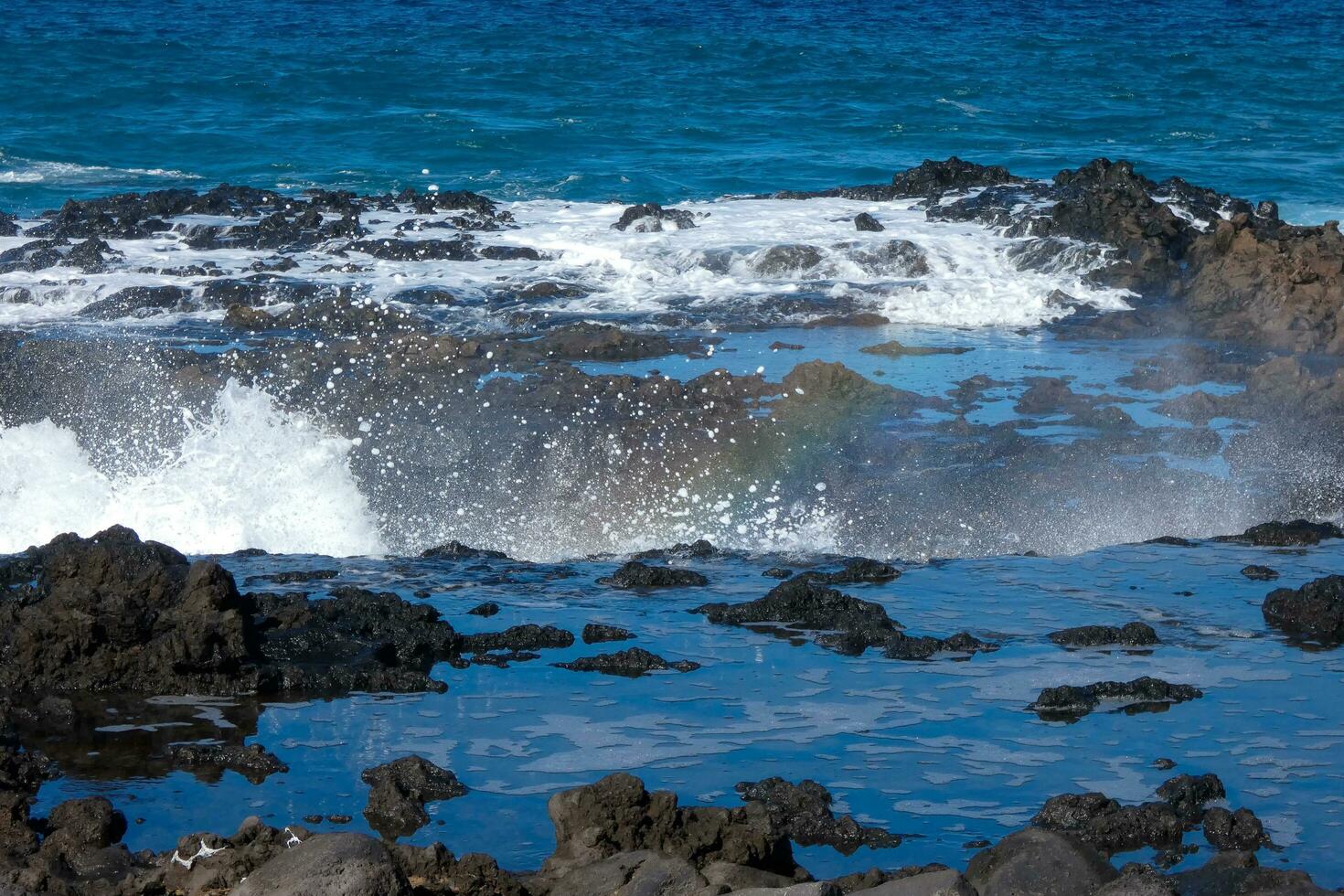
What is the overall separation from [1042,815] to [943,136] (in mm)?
21842

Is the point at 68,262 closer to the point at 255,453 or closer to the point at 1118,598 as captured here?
the point at 255,453

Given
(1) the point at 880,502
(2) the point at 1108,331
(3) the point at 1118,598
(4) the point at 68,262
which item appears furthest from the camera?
(4) the point at 68,262

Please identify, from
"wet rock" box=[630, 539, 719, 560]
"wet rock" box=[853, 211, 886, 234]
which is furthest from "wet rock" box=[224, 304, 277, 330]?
"wet rock" box=[853, 211, 886, 234]

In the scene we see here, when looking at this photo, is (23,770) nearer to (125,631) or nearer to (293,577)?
(125,631)

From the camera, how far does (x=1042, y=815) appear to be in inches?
215

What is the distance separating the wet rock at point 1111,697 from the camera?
653 centimetres

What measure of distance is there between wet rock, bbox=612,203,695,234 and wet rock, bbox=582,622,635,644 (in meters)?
10.4

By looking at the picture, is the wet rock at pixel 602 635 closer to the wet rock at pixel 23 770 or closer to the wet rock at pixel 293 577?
the wet rock at pixel 293 577

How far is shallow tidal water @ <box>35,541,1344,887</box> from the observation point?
561 centimetres

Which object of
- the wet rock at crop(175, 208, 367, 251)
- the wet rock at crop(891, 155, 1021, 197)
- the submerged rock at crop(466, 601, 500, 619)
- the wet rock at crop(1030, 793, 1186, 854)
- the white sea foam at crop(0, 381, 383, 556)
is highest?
the wet rock at crop(891, 155, 1021, 197)

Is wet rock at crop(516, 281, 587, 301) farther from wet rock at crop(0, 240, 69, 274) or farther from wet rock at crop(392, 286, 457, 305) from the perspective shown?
wet rock at crop(0, 240, 69, 274)

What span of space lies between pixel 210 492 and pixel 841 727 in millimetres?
5314

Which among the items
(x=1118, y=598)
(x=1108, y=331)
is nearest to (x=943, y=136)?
(x=1108, y=331)

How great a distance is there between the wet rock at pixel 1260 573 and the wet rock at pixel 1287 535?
551 millimetres
